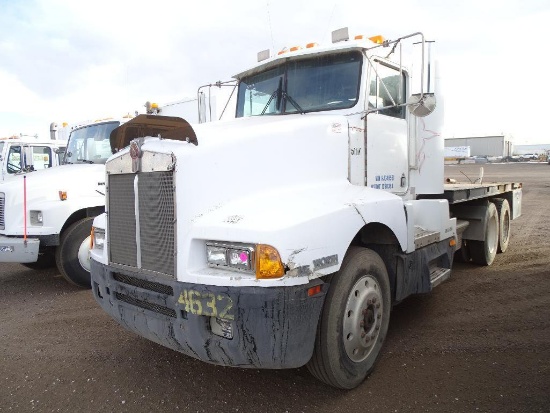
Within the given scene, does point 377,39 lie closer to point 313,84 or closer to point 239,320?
point 313,84

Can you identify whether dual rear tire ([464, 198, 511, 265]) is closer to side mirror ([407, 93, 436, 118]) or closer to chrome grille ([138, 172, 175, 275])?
side mirror ([407, 93, 436, 118])

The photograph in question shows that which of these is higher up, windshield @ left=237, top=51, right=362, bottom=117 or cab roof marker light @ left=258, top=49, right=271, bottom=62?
cab roof marker light @ left=258, top=49, right=271, bottom=62

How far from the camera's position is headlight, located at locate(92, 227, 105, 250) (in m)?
3.73

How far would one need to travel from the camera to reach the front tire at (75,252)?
6.01 metres

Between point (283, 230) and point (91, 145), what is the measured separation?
5.84m

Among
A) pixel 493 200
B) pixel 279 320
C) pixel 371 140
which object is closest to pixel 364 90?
pixel 371 140

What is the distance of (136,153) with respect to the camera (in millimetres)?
3195

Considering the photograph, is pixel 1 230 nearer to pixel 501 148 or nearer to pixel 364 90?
pixel 364 90

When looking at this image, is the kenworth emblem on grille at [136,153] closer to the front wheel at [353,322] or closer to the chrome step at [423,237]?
the front wheel at [353,322]

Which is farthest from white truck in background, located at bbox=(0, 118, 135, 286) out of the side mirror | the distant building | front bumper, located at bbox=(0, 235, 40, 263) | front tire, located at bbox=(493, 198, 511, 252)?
the distant building

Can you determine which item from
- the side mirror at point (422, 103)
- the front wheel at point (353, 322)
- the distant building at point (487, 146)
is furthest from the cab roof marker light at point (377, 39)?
the distant building at point (487, 146)

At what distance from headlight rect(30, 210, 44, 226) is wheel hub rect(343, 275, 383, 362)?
470cm

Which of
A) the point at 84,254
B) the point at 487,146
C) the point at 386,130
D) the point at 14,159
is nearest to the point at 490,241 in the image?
the point at 386,130

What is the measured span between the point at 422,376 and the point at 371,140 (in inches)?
84.6
